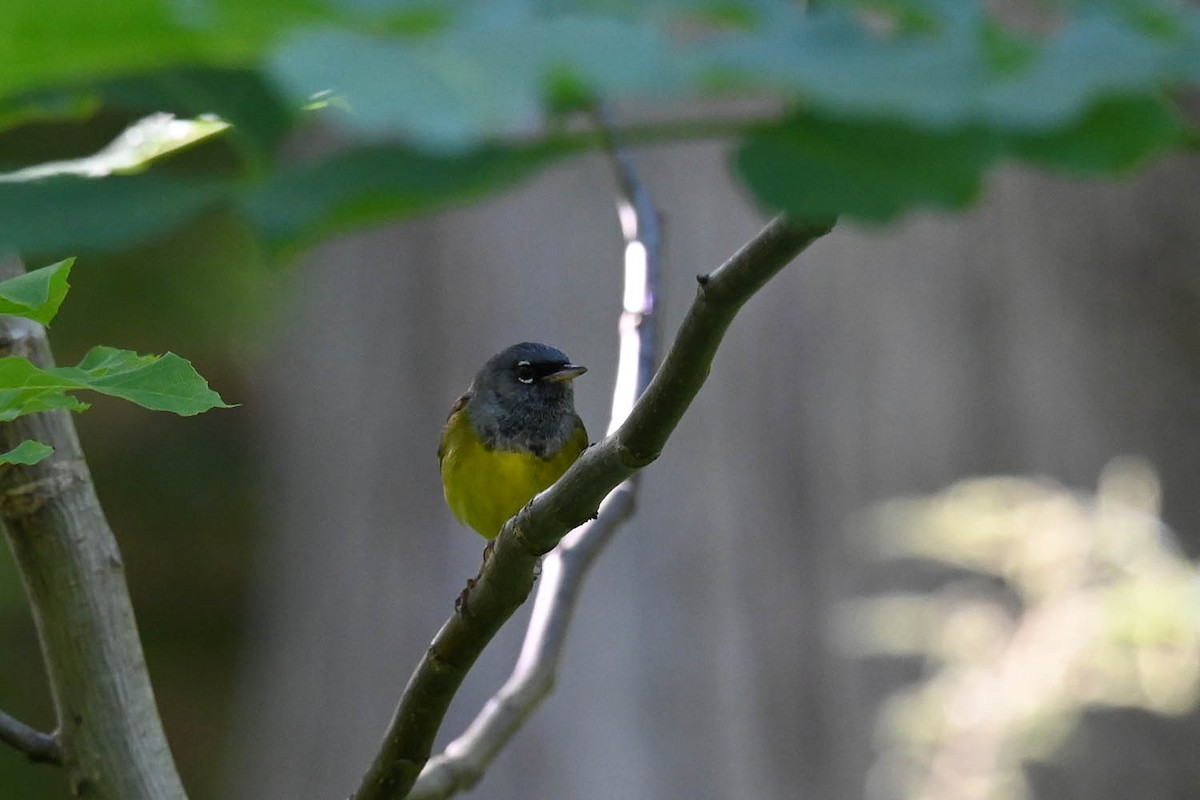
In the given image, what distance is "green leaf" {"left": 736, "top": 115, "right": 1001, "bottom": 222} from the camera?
1.75 ft

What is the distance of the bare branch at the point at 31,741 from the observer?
2.08 meters

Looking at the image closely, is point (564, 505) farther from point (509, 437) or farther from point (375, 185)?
point (509, 437)

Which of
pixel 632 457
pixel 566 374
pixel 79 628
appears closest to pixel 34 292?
pixel 632 457

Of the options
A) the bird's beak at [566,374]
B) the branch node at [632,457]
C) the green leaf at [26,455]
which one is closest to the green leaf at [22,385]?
the green leaf at [26,455]

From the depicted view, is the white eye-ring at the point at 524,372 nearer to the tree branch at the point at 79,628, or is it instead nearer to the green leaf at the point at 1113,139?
the tree branch at the point at 79,628

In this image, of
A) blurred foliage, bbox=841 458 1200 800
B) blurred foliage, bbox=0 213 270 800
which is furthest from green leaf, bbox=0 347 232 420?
blurred foliage, bbox=0 213 270 800

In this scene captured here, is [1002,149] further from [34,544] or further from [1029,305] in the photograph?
Result: [1029,305]

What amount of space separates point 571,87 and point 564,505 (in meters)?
1.40

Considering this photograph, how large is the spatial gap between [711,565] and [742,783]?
38.9 inches

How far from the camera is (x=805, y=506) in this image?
633 cm

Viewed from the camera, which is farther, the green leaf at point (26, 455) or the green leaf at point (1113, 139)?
the green leaf at point (26, 455)

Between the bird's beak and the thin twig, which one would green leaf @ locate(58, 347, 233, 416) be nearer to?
the thin twig

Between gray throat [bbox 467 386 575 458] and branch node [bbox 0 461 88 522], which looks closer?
branch node [bbox 0 461 88 522]

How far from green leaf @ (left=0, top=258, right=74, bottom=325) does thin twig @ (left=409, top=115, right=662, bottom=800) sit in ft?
4.07
